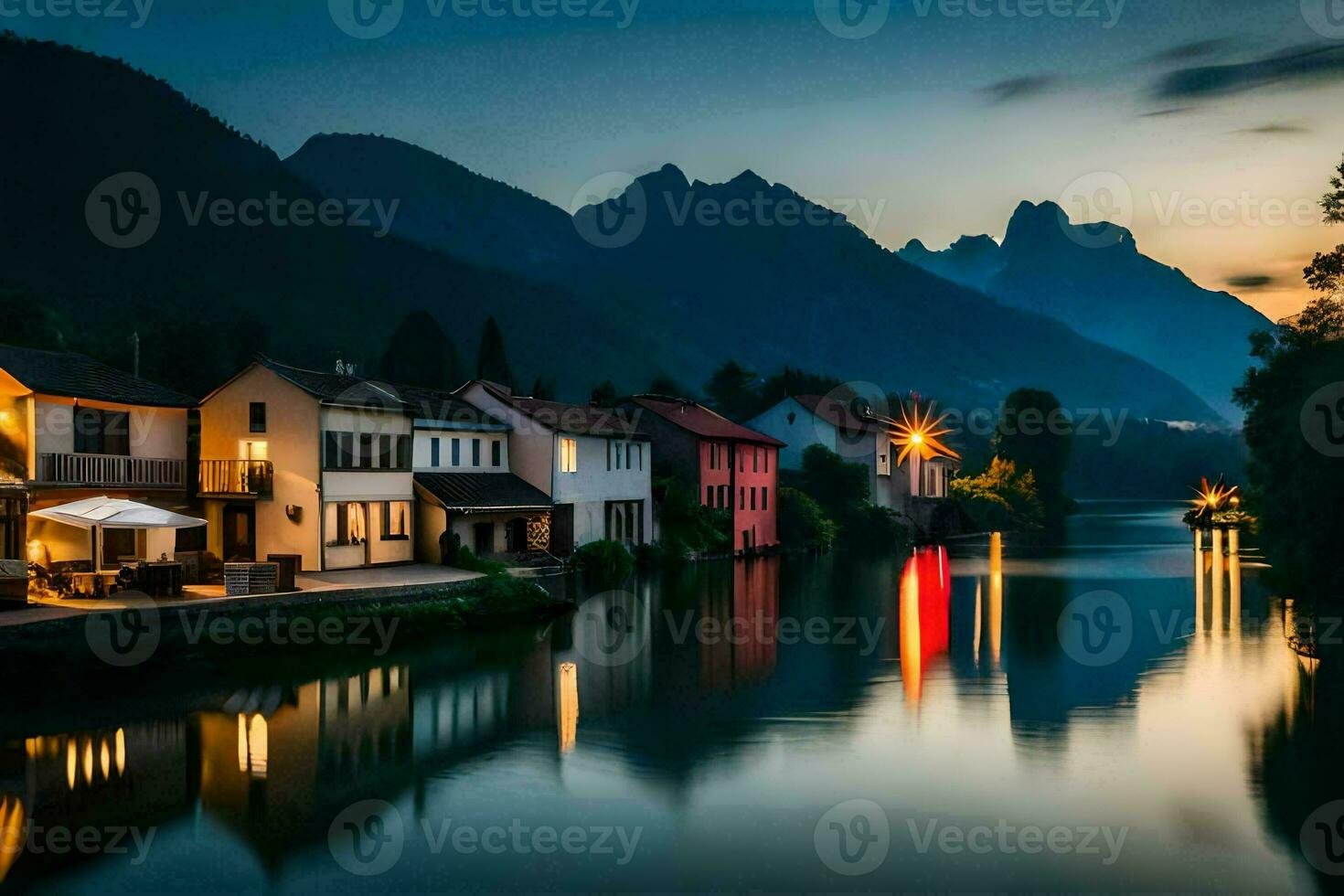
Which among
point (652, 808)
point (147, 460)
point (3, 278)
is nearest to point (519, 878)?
point (652, 808)

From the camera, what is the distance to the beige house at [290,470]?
40.8 meters

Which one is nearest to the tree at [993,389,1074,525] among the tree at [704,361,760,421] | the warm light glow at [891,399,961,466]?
the warm light glow at [891,399,961,466]

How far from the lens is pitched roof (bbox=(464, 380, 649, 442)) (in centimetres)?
5375

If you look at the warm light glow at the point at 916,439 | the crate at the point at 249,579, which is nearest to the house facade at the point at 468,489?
the crate at the point at 249,579

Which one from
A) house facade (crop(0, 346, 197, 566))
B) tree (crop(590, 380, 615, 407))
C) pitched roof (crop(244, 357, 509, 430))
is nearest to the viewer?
house facade (crop(0, 346, 197, 566))

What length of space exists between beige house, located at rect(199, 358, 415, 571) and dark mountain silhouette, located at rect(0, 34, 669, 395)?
2423 inches

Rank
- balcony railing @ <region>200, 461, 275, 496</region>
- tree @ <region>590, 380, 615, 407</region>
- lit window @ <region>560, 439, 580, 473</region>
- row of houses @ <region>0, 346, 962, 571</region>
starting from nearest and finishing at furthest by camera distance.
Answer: row of houses @ <region>0, 346, 962, 571</region> → balcony railing @ <region>200, 461, 275, 496</region> → lit window @ <region>560, 439, 580, 473</region> → tree @ <region>590, 380, 615, 407</region>

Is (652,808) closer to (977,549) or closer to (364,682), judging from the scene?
(364,682)

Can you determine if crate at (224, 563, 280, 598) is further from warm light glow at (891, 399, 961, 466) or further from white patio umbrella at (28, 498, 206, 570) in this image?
warm light glow at (891, 399, 961, 466)

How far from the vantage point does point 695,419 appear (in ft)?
228

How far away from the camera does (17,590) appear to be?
29.5 meters

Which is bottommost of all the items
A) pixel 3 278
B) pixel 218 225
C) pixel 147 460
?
pixel 147 460

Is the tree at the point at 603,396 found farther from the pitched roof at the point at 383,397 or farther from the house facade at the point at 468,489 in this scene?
the pitched roof at the point at 383,397

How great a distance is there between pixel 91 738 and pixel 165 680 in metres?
5.18
